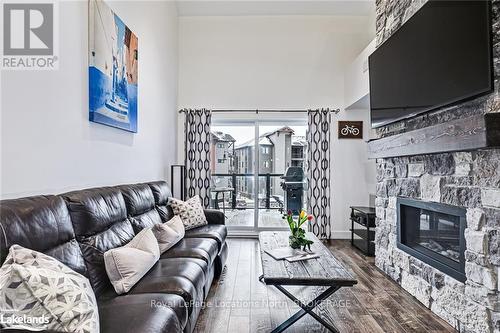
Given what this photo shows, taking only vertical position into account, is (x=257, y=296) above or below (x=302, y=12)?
below

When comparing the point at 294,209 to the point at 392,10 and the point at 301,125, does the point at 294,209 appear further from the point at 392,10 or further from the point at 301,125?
the point at 392,10

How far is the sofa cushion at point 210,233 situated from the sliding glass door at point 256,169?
1.94 metres

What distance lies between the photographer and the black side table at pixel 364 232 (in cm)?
448

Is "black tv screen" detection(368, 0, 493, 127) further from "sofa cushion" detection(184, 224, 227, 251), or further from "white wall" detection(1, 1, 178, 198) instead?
"white wall" detection(1, 1, 178, 198)

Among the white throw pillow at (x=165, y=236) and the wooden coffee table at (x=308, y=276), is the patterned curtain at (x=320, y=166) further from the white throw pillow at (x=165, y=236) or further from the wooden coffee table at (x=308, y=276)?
the white throw pillow at (x=165, y=236)

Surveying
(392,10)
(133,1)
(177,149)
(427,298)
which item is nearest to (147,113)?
(133,1)

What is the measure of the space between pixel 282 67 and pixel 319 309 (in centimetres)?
418

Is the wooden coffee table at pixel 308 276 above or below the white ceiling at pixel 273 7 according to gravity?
below

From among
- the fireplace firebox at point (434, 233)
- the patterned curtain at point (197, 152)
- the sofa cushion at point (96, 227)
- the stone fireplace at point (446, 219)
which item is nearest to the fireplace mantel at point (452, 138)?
the stone fireplace at point (446, 219)

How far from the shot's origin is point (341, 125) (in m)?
5.55

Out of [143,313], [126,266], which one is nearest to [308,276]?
[143,313]

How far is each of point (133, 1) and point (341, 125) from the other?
3.73m

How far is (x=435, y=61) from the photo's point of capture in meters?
2.53

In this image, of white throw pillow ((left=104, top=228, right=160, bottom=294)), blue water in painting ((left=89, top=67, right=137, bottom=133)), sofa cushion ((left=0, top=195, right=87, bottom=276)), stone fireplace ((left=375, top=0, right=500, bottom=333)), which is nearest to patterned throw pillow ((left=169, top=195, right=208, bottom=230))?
blue water in painting ((left=89, top=67, right=137, bottom=133))
